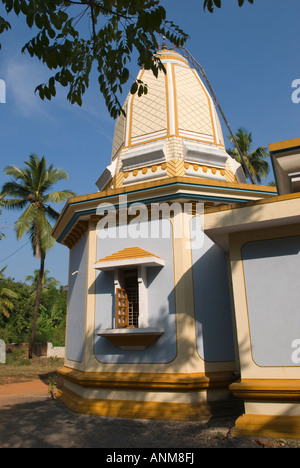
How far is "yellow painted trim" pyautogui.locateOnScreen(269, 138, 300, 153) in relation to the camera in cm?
596

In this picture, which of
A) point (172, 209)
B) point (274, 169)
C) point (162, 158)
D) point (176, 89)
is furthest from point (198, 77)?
point (274, 169)

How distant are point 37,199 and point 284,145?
20238 millimetres

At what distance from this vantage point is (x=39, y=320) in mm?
34281

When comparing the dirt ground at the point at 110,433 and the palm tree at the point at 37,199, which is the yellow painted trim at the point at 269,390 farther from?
the palm tree at the point at 37,199

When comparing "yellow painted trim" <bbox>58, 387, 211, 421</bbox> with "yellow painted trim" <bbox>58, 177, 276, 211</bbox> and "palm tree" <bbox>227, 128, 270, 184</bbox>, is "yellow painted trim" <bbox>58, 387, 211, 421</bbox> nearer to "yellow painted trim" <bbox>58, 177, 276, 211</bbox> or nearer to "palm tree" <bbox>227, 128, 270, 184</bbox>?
"yellow painted trim" <bbox>58, 177, 276, 211</bbox>

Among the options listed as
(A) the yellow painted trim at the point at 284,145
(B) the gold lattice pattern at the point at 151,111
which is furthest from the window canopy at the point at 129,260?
(B) the gold lattice pattern at the point at 151,111

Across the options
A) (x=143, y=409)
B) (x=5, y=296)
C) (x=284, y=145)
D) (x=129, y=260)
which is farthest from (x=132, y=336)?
(x=5, y=296)

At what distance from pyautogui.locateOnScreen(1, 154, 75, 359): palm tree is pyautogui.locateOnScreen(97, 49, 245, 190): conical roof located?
478 inches

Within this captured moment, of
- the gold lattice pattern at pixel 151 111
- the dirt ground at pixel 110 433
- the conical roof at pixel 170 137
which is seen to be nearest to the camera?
the dirt ground at pixel 110 433

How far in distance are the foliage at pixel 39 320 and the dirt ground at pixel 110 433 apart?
22.6 meters

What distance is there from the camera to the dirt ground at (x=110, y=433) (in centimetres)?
534

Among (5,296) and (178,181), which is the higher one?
(5,296)

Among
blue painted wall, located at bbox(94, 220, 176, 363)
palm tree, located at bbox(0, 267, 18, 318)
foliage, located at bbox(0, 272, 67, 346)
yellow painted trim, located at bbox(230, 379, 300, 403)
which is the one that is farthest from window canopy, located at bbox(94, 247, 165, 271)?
palm tree, located at bbox(0, 267, 18, 318)

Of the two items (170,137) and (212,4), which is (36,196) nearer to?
(170,137)
